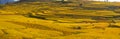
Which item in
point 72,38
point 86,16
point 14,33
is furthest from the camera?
point 86,16

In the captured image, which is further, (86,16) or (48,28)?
(86,16)

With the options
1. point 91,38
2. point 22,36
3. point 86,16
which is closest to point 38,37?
point 22,36

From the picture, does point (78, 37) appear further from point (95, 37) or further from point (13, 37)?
point (13, 37)

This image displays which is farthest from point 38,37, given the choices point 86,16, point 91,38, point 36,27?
point 86,16

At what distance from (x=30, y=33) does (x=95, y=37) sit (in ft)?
15.2

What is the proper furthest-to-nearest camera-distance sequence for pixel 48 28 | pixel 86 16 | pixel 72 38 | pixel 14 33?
pixel 86 16 < pixel 48 28 < pixel 14 33 < pixel 72 38

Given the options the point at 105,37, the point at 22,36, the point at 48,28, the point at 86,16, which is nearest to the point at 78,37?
the point at 105,37

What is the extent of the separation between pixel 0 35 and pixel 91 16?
17519mm

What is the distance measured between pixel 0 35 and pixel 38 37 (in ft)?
8.29

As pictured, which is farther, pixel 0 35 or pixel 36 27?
pixel 36 27

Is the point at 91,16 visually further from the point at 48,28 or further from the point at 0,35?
the point at 0,35

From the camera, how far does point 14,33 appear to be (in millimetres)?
18062

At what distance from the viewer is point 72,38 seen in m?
16.5

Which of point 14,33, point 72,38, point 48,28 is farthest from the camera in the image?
point 48,28
